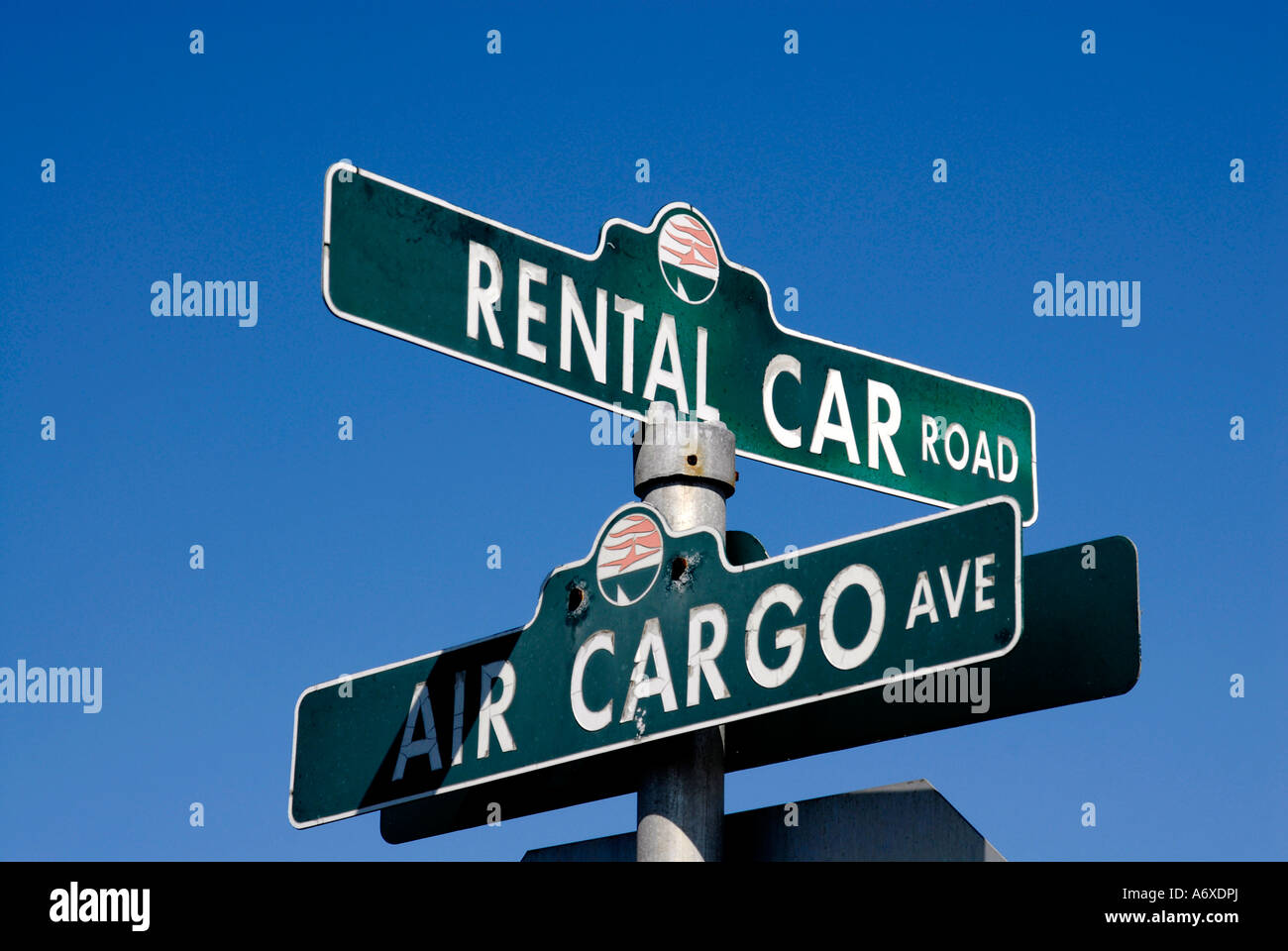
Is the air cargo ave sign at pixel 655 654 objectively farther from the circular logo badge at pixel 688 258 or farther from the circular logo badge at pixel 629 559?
the circular logo badge at pixel 688 258

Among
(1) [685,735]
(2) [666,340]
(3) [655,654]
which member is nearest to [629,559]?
(3) [655,654]

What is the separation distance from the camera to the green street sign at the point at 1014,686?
15.5 feet

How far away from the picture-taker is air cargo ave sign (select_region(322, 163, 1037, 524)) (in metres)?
4.86

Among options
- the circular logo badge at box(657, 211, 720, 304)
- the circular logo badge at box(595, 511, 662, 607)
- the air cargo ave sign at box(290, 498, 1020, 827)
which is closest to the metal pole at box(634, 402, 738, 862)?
the circular logo badge at box(595, 511, 662, 607)

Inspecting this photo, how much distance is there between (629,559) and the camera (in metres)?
4.89

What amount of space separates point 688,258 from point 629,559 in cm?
91

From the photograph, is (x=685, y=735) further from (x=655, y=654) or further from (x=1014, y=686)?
(x=1014, y=686)

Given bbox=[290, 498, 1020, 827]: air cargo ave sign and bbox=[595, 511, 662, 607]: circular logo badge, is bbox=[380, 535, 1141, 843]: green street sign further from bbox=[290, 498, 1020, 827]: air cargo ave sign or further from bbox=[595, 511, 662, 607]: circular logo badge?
bbox=[595, 511, 662, 607]: circular logo badge

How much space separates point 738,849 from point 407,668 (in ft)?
3.36

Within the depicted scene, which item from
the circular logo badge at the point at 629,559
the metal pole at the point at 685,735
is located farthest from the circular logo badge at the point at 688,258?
the circular logo badge at the point at 629,559
